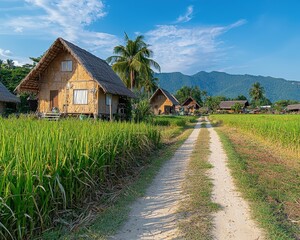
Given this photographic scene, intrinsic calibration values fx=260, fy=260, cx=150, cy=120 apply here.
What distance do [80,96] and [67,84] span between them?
1.25 metres

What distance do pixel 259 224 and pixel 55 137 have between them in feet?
10.1

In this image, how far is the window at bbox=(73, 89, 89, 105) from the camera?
677 inches

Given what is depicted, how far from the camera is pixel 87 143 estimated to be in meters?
4.00

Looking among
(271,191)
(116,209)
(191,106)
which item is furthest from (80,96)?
(191,106)

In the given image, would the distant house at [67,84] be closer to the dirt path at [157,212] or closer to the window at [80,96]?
the window at [80,96]

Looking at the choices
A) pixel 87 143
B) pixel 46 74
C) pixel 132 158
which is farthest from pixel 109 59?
pixel 87 143

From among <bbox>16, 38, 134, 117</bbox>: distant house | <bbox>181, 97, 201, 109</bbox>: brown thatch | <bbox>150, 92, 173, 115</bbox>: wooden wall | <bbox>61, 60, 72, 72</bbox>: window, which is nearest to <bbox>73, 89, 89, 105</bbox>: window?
<bbox>16, 38, 134, 117</bbox>: distant house

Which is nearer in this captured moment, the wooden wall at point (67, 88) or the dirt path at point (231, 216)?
the dirt path at point (231, 216)

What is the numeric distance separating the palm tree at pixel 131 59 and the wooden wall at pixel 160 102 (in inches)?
603

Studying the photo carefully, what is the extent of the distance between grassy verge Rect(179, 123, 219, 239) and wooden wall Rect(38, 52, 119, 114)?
39.5 feet

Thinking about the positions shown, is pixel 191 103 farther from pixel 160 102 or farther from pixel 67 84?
pixel 67 84

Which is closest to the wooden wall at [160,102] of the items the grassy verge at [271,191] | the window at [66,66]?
the window at [66,66]

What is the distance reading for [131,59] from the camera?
A: 91.9 feet

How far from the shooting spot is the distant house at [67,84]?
1683cm
